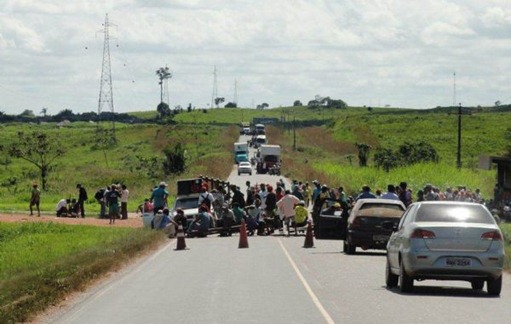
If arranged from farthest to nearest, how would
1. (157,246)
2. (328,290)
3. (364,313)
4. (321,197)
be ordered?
(321,197), (157,246), (328,290), (364,313)

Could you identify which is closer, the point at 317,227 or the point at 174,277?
the point at 174,277

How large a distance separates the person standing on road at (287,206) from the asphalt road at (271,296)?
1015cm

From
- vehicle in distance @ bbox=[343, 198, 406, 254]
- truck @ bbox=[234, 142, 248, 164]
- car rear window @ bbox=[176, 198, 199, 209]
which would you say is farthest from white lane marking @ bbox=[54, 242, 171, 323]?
truck @ bbox=[234, 142, 248, 164]

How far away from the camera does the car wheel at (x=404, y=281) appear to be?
21578 millimetres

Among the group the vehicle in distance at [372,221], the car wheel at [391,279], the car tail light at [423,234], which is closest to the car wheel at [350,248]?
the vehicle in distance at [372,221]

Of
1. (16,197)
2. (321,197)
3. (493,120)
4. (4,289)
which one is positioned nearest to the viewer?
(4,289)

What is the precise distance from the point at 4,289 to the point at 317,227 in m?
17.1

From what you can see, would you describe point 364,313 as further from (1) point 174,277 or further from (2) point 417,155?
(2) point 417,155

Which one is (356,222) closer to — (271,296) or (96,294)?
(96,294)

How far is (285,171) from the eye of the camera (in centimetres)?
12169

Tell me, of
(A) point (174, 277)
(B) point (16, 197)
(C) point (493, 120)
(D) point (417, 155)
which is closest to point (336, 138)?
(C) point (493, 120)

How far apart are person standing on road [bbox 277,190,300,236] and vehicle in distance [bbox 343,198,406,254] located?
9.47m

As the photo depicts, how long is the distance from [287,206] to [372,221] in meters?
10.3

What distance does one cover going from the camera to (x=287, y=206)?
4222cm
